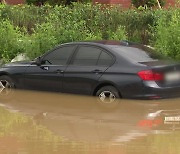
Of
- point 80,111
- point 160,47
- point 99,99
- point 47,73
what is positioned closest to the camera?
point 80,111

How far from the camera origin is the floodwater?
6.92m

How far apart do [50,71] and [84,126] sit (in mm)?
3148

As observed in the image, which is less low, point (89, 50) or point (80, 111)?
point (89, 50)

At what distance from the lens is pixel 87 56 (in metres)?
10.8

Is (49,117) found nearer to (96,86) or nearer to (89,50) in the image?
(96,86)

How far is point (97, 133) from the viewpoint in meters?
7.76

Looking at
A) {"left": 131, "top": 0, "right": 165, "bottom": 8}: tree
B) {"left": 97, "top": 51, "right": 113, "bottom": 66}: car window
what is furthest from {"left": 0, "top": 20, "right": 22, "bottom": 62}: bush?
{"left": 131, "top": 0, "right": 165, "bottom": 8}: tree

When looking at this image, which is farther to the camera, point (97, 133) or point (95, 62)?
point (95, 62)

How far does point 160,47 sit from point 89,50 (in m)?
3.22

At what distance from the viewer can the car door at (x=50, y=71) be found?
36.3ft

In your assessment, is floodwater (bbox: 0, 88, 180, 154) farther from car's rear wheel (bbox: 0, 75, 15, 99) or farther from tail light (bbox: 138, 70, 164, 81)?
car's rear wheel (bbox: 0, 75, 15, 99)

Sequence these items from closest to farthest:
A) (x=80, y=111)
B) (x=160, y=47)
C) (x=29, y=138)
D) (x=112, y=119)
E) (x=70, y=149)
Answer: (x=70, y=149) → (x=29, y=138) → (x=112, y=119) → (x=80, y=111) → (x=160, y=47)

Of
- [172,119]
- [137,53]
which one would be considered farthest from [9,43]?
[172,119]

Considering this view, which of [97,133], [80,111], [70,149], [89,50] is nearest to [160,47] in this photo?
[89,50]
